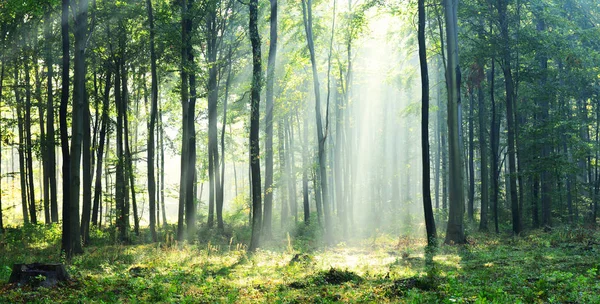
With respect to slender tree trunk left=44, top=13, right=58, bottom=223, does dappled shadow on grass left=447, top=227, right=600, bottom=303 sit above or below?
below

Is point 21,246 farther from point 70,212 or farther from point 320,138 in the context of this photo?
point 320,138

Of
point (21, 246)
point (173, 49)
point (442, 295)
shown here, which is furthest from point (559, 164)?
point (21, 246)

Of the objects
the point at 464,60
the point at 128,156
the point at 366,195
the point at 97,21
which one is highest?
the point at 97,21

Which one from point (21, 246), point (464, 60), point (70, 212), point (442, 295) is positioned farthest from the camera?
point (464, 60)

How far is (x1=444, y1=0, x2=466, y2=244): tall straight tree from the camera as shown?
17.4 meters

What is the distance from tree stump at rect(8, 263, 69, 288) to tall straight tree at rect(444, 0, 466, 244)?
1282 centimetres

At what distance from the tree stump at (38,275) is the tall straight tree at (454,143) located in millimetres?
12817

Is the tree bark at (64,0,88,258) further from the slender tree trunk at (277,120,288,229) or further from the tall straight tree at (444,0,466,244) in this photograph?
the slender tree trunk at (277,120,288,229)

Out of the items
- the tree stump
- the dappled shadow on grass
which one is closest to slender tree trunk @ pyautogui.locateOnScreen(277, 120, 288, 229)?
the dappled shadow on grass

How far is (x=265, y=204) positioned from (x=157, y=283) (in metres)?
12.9

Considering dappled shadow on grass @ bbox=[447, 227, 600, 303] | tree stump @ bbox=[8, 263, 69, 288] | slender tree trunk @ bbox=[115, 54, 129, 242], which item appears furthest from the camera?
slender tree trunk @ bbox=[115, 54, 129, 242]

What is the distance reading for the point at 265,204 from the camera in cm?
2220

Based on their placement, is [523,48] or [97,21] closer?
[97,21]

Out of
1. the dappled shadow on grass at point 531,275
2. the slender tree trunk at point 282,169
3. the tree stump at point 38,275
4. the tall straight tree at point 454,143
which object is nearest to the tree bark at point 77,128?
the tree stump at point 38,275
